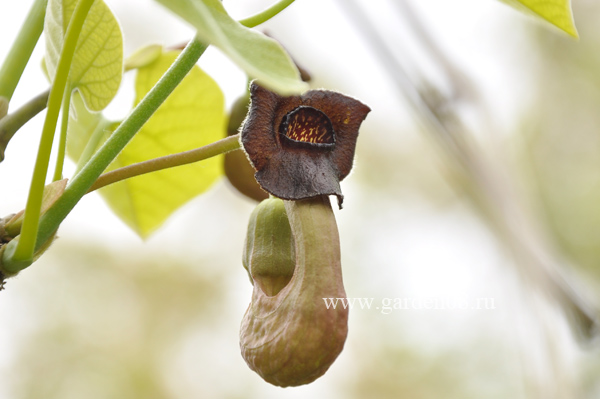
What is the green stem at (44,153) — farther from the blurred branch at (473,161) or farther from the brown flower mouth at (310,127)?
the blurred branch at (473,161)

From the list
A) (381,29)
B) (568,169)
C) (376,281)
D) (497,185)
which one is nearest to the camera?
(497,185)

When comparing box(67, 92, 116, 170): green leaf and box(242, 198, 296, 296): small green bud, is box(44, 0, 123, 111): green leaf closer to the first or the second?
box(67, 92, 116, 170): green leaf

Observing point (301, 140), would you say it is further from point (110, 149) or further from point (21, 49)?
point (21, 49)

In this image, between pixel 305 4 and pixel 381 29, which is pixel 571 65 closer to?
pixel 305 4

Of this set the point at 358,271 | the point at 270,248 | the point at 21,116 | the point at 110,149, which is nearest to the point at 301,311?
the point at 270,248

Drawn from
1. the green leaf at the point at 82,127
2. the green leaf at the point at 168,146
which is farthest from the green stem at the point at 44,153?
the green leaf at the point at 168,146

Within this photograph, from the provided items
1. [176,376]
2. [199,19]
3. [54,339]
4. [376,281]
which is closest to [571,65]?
[376,281]

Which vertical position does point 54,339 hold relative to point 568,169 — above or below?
below
